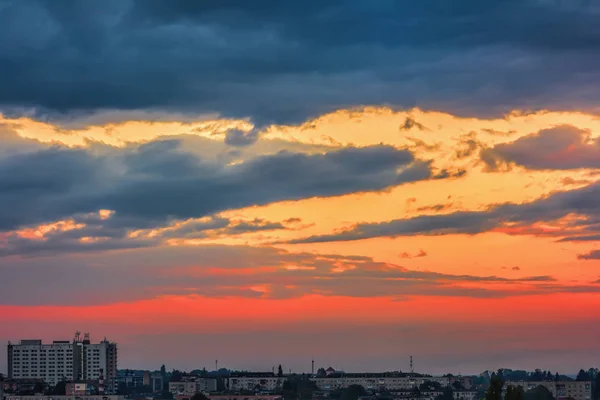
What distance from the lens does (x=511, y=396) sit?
124625 millimetres
